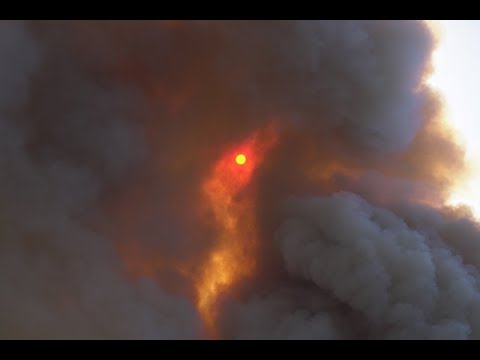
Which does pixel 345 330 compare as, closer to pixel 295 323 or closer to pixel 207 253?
pixel 295 323

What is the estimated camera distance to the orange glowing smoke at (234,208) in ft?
86.2

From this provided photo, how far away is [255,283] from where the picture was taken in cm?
2622

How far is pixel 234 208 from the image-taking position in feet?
89.2

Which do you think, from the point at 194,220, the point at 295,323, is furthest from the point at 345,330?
the point at 194,220

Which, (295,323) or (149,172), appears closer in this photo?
(295,323)

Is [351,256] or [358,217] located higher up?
[358,217]

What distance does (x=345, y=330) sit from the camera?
78.0ft

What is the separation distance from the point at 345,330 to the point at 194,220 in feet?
32.5

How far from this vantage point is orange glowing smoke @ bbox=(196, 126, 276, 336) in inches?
1035
